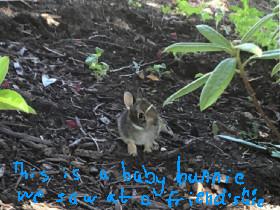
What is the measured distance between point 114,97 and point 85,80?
0.32m

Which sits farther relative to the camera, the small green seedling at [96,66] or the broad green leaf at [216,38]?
the small green seedling at [96,66]

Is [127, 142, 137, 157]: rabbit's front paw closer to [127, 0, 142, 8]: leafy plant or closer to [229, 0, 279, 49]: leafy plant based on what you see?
[229, 0, 279, 49]: leafy plant

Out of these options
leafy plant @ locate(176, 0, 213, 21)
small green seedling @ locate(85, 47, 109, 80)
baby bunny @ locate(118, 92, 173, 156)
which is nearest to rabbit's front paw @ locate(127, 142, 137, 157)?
baby bunny @ locate(118, 92, 173, 156)

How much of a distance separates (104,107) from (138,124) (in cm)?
52

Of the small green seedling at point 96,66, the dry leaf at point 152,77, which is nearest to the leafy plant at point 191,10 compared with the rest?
the dry leaf at point 152,77

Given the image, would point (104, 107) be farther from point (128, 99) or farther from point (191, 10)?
point (191, 10)

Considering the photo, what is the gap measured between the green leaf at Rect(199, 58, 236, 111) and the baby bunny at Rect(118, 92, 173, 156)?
4.02ft

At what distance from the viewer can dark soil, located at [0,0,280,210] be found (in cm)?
297

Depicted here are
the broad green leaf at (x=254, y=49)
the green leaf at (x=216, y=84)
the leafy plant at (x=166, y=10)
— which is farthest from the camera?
the leafy plant at (x=166, y=10)

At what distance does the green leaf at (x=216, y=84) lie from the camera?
2043 millimetres

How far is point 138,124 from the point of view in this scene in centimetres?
330

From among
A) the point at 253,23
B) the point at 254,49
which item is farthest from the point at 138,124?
the point at 253,23

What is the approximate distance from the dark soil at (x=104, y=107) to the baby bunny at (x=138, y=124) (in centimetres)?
9

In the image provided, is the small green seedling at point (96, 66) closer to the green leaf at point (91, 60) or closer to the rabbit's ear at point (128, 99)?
the green leaf at point (91, 60)
